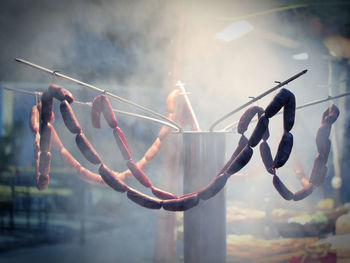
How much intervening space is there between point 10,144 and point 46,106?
7.02 ft

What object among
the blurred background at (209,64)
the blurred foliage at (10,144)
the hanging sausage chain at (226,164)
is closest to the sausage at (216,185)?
the hanging sausage chain at (226,164)

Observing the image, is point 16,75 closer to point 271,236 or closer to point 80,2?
point 80,2

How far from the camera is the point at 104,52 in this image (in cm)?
292

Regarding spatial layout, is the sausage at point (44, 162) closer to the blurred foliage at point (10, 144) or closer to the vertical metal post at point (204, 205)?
the vertical metal post at point (204, 205)

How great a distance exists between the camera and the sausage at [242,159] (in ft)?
4.19

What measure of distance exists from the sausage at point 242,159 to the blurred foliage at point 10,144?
8.65 feet

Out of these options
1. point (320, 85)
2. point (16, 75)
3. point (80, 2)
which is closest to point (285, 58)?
point (320, 85)

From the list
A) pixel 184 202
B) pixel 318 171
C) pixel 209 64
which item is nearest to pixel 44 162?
pixel 184 202

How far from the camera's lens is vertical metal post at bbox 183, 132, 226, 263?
1.63 m

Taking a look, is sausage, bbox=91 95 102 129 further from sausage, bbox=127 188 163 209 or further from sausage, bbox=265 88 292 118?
sausage, bbox=265 88 292 118

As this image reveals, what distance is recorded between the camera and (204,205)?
1.64m

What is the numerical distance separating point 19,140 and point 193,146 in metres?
2.31

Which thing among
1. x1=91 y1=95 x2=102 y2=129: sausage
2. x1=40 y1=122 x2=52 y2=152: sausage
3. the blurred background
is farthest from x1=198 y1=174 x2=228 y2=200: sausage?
the blurred background

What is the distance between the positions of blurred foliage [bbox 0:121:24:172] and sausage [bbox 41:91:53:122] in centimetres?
210
